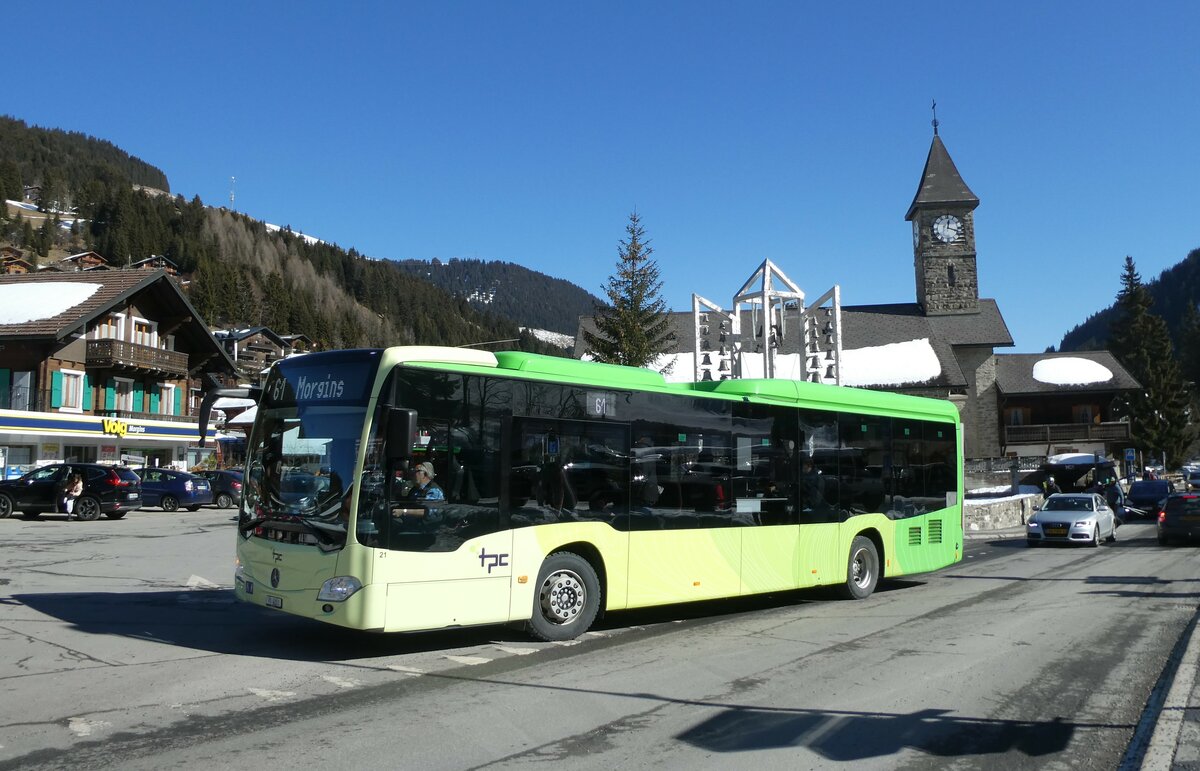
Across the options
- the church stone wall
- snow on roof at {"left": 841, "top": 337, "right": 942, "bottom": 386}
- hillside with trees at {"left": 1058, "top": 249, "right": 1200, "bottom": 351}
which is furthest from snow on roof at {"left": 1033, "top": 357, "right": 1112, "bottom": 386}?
hillside with trees at {"left": 1058, "top": 249, "right": 1200, "bottom": 351}

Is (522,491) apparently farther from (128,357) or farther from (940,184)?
(940,184)

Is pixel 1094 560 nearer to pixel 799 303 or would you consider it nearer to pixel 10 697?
pixel 799 303

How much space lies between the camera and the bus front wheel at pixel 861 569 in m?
13.2

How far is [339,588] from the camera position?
26.4 ft

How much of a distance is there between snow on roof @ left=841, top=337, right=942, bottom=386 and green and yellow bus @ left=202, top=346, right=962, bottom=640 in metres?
49.9

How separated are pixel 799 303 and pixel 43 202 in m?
182

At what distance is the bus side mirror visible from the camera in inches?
311

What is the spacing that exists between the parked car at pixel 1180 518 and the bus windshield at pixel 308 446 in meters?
24.0

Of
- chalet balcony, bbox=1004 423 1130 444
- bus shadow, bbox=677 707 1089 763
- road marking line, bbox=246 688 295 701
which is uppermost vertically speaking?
chalet balcony, bbox=1004 423 1130 444

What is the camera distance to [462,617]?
28.3ft

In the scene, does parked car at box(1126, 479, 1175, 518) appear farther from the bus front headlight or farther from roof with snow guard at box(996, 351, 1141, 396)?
the bus front headlight

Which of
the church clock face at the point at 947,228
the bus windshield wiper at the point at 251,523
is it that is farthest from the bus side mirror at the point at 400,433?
the church clock face at the point at 947,228

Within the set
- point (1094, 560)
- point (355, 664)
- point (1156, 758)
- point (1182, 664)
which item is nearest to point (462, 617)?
point (355, 664)

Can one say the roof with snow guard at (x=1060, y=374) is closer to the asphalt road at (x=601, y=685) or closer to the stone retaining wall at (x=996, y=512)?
the stone retaining wall at (x=996, y=512)
